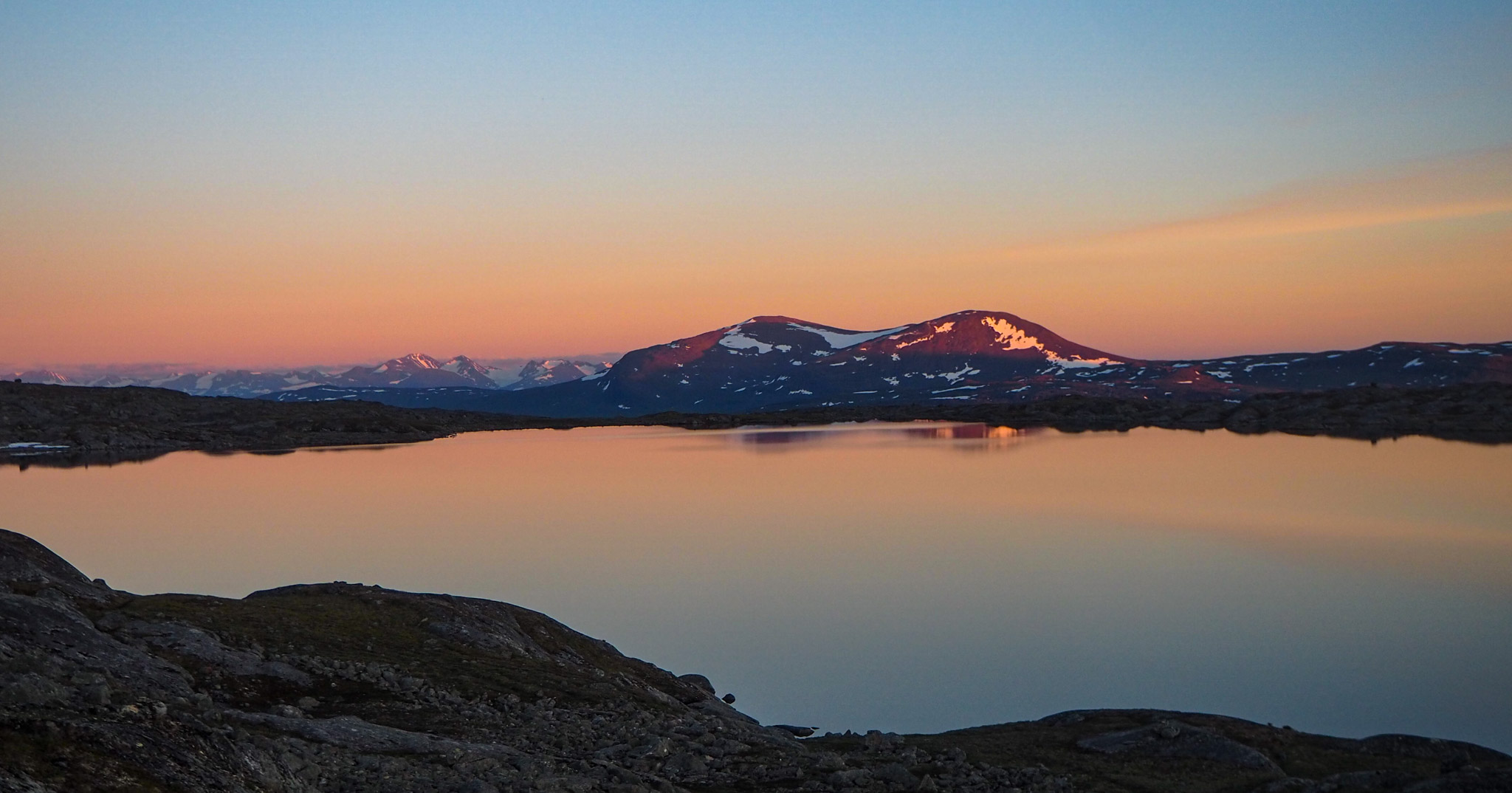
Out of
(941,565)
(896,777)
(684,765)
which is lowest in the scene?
(941,565)

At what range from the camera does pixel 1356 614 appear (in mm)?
32562

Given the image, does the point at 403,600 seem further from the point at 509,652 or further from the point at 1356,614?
the point at 1356,614

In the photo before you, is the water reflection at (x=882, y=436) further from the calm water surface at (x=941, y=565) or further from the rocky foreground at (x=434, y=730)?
the rocky foreground at (x=434, y=730)

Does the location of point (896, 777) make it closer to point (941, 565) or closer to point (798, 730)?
point (798, 730)

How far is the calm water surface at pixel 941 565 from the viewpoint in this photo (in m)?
25.5

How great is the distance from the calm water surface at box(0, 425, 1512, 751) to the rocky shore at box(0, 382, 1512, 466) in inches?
1310

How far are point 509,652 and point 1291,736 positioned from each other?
48.5 ft

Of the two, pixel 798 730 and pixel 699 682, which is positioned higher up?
→ pixel 699 682

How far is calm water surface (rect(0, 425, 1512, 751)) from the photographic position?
25469mm

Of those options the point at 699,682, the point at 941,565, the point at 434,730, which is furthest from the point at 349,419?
the point at 434,730

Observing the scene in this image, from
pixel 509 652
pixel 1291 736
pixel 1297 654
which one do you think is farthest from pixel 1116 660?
pixel 509 652

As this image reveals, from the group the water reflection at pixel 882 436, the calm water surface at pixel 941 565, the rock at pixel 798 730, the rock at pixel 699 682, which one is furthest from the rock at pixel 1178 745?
the water reflection at pixel 882 436

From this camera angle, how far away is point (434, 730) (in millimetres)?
15117

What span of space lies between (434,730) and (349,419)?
148581 millimetres
